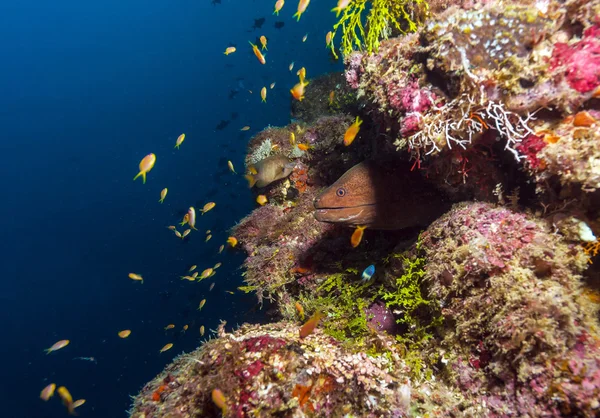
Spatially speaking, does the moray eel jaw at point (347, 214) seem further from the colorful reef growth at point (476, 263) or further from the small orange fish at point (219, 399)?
the small orange fish at point (219, 399)

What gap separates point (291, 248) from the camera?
5234mm

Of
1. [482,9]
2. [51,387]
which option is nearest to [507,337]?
[482,9]

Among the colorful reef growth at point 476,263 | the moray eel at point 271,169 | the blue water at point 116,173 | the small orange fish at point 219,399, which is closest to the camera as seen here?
the colorful reef growth at point 476,263

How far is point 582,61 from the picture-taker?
236cm

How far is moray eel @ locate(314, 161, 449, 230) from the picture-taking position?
3812 mm

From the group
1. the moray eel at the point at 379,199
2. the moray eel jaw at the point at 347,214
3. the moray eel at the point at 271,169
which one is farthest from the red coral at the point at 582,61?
the moray eel at the point at 271,169

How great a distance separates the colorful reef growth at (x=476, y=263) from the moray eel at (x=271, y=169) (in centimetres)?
313

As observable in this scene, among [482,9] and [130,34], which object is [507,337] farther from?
[130,34]

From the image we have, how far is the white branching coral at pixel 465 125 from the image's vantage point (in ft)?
8.36

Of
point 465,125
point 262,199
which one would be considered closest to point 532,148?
point 465,125

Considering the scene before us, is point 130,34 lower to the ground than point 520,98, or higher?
higher

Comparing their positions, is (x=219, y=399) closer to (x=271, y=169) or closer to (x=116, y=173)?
(x=271, y=169)

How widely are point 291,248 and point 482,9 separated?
394 cm

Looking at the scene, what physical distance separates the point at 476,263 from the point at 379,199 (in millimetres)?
1529
